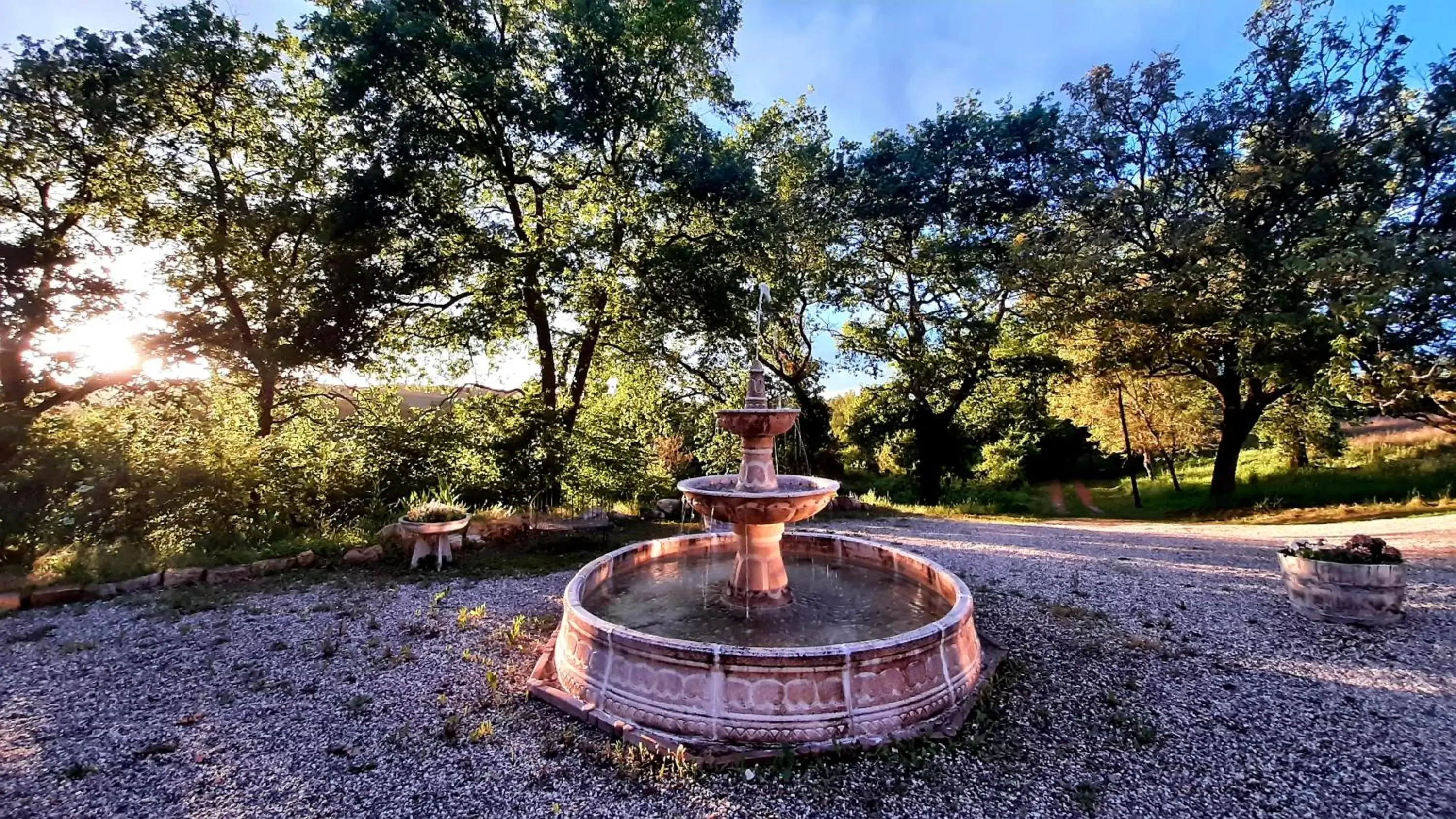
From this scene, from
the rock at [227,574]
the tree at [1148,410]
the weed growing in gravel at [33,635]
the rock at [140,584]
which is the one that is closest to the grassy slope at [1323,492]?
the tree at [1148,410]

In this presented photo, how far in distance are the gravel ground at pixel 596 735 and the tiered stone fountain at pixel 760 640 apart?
23 cm

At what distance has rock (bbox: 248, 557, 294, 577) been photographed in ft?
24.7

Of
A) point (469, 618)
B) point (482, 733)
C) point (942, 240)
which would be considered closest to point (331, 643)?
point (469, 618)

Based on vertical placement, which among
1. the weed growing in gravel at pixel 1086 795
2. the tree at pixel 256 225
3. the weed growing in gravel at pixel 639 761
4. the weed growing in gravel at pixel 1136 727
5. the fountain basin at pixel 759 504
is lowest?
the weed growing in gravel at pixel 1086 795

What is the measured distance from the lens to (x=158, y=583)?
6.99 meters

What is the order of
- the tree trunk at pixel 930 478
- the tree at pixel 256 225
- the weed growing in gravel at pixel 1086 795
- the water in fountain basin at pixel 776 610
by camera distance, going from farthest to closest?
the tree trunk at pixel 930 478, the tree at pixel 256 225, the water in fountain basin at pixel 776 610, the weed growing in gravel at pixel 1086 795

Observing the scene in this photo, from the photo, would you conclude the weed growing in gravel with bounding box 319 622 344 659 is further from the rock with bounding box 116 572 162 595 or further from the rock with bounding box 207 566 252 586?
the rock with bounding box 116 572 162 595

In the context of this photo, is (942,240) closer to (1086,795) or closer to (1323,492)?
(1323,492)

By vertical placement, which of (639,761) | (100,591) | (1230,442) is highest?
(1230,442)

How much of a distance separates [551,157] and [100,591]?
951 centimetres

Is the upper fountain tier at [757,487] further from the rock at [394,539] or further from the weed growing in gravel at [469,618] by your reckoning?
the rock at [394,539]

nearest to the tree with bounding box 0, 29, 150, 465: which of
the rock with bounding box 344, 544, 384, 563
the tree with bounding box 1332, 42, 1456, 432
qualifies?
the rock with bounding box 344, 544, 384, 563

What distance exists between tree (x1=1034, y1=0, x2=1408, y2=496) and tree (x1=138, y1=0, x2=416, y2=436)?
49.3 ft

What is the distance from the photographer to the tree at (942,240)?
15141 mm
